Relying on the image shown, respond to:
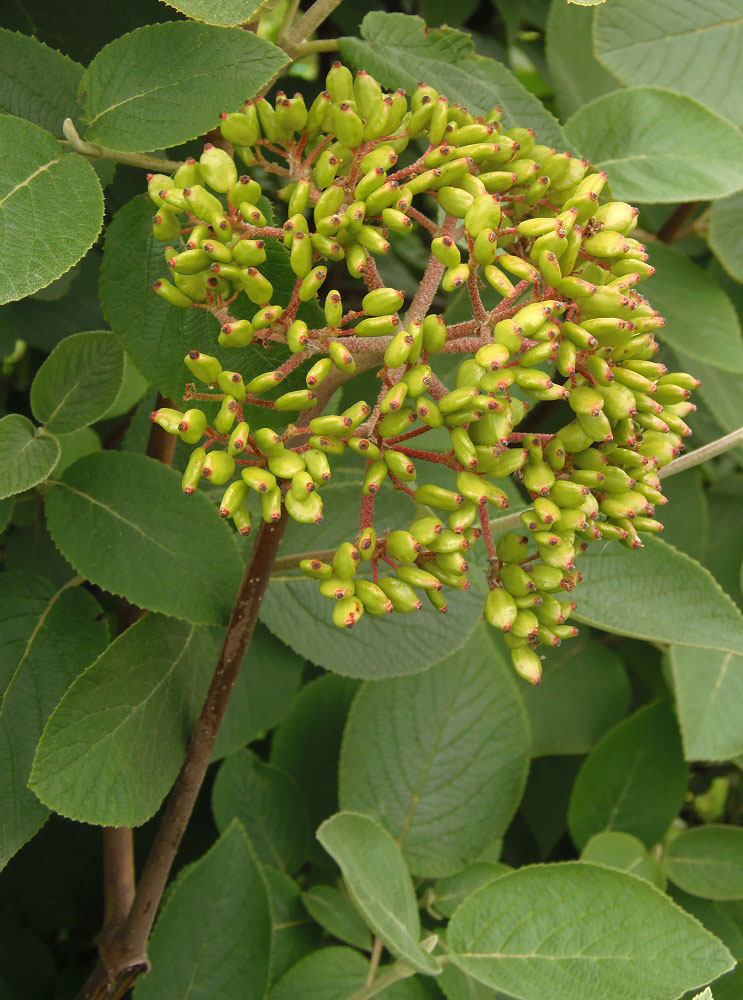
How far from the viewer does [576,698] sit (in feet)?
4.09

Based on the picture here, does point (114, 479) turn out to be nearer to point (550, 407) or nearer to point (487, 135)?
point (487, 135)

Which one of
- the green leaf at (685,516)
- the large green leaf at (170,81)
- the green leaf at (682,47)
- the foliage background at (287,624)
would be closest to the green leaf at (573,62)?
the foliage background at (287,624)

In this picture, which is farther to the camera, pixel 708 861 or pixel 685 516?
pixel 685 516

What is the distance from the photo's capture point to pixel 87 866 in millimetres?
1144

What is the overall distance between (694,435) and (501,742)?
59 centimetres

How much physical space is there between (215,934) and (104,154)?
0.67m

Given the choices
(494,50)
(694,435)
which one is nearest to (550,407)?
(694,435)

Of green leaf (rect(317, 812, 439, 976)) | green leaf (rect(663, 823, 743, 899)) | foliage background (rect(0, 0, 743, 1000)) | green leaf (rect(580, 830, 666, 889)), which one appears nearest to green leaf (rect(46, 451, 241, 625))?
foliage background (rect(0, 0, 743, 1000))

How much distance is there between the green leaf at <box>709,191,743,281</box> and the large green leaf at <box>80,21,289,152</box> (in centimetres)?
66

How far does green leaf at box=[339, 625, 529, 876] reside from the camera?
3.37 ft

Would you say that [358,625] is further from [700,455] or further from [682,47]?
[682,47]

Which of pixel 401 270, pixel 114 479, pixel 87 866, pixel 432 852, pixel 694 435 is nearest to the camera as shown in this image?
pixel 114 479

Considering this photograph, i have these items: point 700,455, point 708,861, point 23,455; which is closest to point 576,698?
point 708,861

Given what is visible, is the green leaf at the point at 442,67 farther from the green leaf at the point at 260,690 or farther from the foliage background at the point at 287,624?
the green leaf at the point at 260,690
